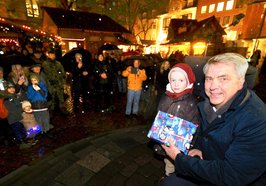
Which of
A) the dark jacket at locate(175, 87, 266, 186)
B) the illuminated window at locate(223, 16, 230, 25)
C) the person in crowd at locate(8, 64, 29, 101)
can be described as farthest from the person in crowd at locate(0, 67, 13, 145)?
the illuminated window at locate(223, 16, 230, 25)

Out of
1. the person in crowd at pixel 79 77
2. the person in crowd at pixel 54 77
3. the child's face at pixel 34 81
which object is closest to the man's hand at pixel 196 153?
the child's face at pixel 34 81

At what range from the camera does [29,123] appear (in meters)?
4.88

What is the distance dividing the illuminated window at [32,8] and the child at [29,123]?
2400 centimetres

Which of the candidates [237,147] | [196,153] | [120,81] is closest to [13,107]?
[196,153]

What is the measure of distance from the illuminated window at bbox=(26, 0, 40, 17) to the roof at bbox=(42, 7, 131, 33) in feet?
13.8

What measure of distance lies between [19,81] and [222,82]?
5.05 meters

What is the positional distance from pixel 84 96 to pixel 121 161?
479 centimetres

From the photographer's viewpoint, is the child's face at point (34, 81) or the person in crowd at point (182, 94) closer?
the person in crowd at point (182, 94)

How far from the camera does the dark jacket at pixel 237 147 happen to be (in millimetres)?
1462

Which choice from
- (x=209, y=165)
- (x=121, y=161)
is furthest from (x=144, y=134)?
(x=209, y=165)

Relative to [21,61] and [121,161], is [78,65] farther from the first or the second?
[121,161]

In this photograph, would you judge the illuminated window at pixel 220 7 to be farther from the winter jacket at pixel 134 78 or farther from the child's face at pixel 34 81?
the child's face at pixel 34 81

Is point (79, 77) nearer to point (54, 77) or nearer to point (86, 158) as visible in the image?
point (54, 77)

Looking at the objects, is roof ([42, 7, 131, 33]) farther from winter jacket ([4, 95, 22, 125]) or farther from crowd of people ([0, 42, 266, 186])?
crowd of people ([0, 42, 266, 186])
